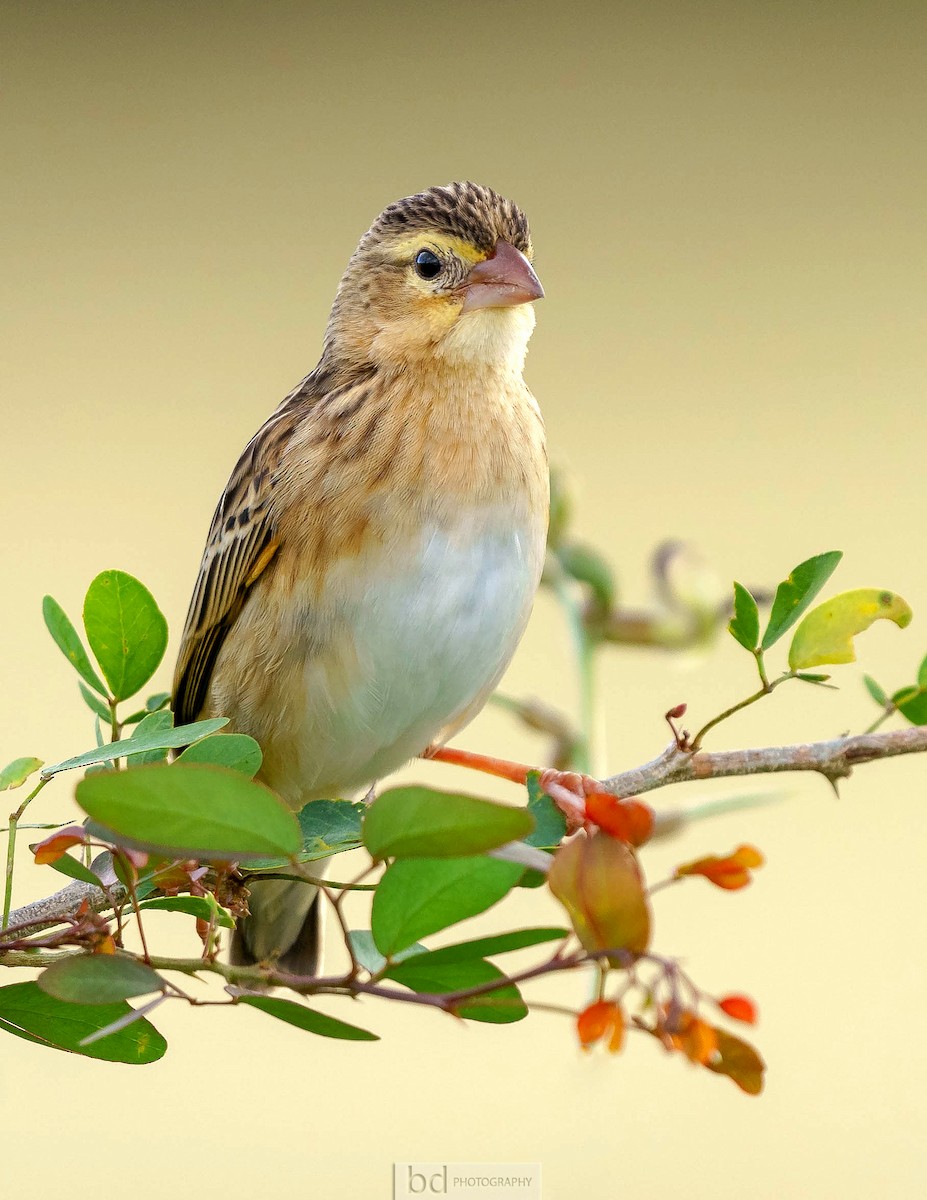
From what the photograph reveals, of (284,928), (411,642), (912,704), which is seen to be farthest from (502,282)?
(284,928)

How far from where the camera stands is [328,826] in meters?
0.81

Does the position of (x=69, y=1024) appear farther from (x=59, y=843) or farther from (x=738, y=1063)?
A: (x=738, y=1063)

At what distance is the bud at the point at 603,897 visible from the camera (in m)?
0.50

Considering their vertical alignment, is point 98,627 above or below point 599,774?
above

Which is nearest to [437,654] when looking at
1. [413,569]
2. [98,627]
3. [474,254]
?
[413,569]

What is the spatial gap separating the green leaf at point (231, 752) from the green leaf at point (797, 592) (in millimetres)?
344

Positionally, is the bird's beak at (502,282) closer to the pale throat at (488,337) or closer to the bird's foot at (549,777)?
the pale throat at (488,337)

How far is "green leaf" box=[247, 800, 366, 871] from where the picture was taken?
30.3 inches

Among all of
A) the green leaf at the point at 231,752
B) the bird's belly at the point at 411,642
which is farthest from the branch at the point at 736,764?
the bird's belly at the point at 411,642

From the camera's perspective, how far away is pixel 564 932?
561 millimetres

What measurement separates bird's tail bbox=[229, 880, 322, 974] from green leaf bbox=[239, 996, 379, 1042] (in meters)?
1.04

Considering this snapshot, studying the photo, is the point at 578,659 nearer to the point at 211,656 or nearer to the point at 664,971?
the point at 211,656

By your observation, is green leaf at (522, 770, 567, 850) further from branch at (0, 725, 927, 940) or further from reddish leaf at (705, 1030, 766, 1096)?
reddish leaf at (705, 1030, 766, 1096)

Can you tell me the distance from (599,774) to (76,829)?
2.13ft
